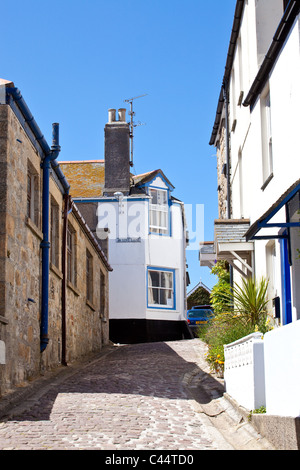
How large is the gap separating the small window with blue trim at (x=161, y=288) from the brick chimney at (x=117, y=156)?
12.3 feet

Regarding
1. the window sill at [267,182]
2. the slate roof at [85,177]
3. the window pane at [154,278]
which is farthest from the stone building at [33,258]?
the slate roof at [85,177]

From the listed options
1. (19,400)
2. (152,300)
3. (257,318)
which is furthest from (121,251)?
(19,400)

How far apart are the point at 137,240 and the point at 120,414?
1896 centimetres

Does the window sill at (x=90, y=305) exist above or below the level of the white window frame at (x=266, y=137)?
below

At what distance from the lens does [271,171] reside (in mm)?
12578

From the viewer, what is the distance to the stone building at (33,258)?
31.4ft

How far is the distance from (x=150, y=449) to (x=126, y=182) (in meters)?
21.9

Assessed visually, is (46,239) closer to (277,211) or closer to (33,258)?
(33,258)

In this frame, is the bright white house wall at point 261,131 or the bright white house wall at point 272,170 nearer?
the bright white house wall at point 272,170

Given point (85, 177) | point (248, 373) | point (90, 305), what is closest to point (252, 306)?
point (248, 373)

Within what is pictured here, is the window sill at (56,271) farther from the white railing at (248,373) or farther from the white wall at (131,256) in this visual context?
the white wall at (131,256)

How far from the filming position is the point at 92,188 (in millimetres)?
28328

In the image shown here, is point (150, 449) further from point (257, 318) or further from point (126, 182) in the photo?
point (126, 182)
